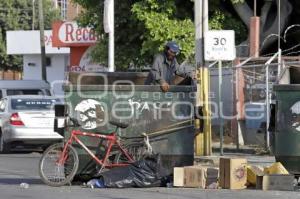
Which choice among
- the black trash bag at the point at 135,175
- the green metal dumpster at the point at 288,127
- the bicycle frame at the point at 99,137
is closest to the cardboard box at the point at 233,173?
the green metal dumpster at the point at 288,127

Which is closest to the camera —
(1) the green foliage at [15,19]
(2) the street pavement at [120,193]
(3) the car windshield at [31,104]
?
(2) the street pavement at [120,193]

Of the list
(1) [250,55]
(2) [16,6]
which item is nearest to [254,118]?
(1) [250,55]

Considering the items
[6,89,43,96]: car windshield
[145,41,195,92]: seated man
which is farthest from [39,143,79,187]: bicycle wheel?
[6,89,43,96]: car windshield

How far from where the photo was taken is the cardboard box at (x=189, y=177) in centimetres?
1113

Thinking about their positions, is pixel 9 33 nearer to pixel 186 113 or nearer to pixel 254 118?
pixel 254 118

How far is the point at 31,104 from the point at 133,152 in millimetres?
8254

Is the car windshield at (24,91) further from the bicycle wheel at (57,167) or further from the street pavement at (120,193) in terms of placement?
the bicycle wheel at (57,167)

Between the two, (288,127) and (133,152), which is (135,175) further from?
(288,127)

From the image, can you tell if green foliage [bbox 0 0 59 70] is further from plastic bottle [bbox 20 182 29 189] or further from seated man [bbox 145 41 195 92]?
plastic bottle [bbox 20 182 29 189]

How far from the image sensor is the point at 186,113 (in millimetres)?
11688

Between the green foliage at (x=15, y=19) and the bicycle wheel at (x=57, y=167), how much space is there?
4428cm

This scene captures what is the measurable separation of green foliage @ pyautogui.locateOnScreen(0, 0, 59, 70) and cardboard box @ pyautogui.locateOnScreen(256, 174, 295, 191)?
45610 millimetres

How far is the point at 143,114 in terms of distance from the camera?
38.2 ft

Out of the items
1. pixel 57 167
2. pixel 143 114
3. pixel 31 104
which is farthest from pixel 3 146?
pixel 143 114
